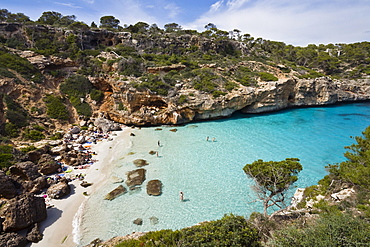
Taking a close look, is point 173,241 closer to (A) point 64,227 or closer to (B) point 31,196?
(A) point 64,227

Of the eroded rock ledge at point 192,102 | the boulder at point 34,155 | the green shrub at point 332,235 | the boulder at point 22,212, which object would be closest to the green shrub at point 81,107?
the eroded rock ledge at point 192,102

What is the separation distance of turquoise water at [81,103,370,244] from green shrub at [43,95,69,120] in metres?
9.64

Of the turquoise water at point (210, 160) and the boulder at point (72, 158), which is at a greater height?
the boulder at point (72, 158)

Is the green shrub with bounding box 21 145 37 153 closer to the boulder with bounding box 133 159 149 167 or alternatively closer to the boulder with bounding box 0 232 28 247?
the boulder with bounding box 133 159 149 167

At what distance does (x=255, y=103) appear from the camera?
26078mm

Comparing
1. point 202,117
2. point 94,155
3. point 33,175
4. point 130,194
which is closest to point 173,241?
point 130,194

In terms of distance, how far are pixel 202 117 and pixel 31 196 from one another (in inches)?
748

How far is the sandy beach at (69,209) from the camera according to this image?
7.72 meters

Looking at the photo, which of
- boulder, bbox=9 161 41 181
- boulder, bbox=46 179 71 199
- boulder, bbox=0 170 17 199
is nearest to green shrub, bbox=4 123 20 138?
boulder, bbox=9 161 41 181

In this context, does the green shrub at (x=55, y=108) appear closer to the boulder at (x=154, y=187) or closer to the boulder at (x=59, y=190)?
the boulder at (x=59, y=190)

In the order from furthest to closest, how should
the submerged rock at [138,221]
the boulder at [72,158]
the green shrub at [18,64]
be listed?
the green shrub at [18,64] < the boulder at [72,158] < the submerged rock at [138,221]

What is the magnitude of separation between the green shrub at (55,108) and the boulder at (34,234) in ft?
55.0

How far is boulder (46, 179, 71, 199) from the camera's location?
10155mm

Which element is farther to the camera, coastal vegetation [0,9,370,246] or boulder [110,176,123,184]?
boulder [110,176,123,184]
